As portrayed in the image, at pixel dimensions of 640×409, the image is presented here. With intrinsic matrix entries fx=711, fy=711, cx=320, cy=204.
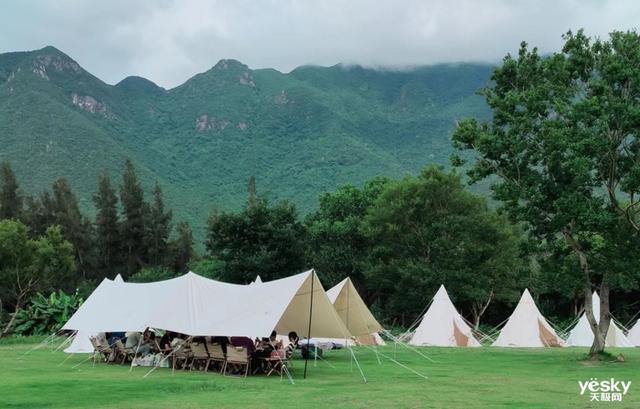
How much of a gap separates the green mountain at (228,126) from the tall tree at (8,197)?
8784 mm

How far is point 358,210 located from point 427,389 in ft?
119

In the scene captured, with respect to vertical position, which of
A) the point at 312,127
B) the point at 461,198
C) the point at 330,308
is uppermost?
the point at 312,127

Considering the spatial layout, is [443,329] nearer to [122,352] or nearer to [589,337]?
[589,337]

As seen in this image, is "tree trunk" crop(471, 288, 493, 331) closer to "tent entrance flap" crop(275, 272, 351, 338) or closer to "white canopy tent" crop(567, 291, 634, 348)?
"white canopy tent" crop(567, 291, 634, 348)

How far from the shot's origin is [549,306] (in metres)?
49.2

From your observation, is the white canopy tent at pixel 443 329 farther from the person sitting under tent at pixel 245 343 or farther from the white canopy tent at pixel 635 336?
the person sitting under tent at pixel 245 343

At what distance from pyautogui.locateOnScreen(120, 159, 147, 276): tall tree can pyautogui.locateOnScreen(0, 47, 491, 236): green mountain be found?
29.7 feet

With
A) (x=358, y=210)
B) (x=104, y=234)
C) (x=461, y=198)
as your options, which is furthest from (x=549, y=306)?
(x=104, y=234)

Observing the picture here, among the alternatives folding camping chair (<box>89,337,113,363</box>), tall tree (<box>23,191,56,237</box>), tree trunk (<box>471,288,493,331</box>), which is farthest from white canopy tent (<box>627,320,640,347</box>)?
tall tree (<box>23,191,56,237</box>)

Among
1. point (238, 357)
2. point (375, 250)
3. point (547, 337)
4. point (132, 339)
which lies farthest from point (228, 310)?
point (375, 250)

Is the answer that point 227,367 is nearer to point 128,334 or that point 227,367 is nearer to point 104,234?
point 128,334

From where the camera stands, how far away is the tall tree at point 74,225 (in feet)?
181

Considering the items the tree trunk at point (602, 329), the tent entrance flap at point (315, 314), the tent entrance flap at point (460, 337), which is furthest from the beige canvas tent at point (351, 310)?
the tent entrance flap at point (460, 337)

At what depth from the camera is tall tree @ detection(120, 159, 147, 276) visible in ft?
187
